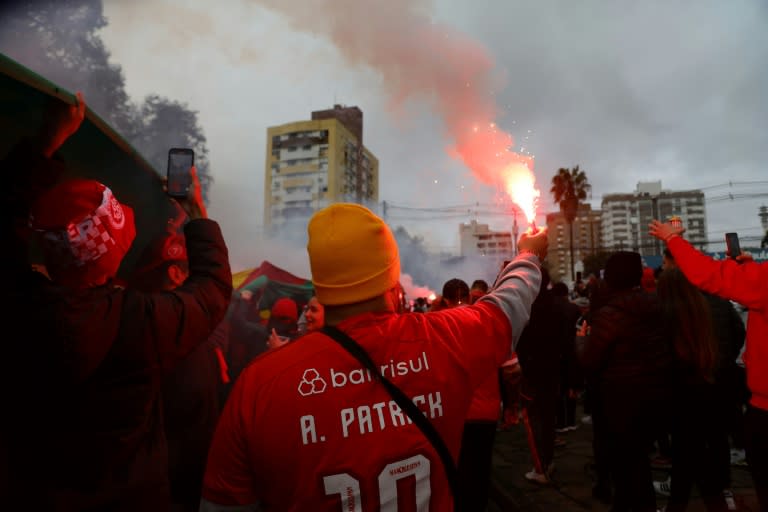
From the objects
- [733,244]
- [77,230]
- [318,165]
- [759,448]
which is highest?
[318,165]

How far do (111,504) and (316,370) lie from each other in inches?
42.2

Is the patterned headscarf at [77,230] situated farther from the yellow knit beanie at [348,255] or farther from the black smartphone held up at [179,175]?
the yellow knit beanie at [348,255]

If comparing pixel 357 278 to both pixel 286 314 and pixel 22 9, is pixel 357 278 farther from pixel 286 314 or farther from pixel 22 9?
pixel 22 9

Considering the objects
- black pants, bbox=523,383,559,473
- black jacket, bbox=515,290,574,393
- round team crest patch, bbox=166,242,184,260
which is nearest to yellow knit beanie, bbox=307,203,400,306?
round team crest patch, bbox=166,242,184,260

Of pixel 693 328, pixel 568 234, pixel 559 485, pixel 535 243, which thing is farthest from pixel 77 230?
pixel 568 234

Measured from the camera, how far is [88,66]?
88.5 ft

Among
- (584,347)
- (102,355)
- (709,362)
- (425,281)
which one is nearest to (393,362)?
(102,355)

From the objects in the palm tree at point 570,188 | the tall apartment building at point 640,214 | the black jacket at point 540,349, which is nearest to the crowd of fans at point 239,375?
the black jacket at point 540,349

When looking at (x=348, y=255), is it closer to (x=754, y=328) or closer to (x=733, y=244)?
(x=754, y=328)

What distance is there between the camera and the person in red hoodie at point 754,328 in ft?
10.1

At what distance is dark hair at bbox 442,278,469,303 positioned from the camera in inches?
221

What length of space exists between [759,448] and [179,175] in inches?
156

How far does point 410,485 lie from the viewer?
4.72 ft

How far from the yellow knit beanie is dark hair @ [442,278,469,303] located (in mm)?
4065
